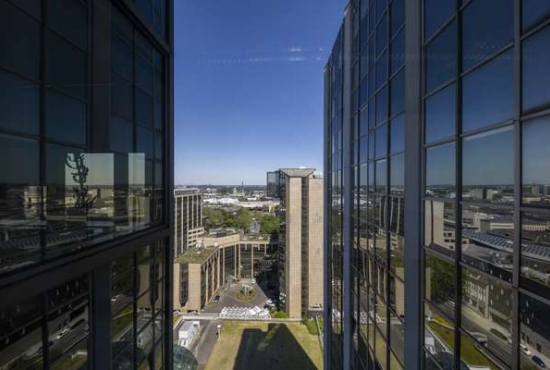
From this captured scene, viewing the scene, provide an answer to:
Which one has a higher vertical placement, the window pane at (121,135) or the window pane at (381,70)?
the window pane at (381,70)

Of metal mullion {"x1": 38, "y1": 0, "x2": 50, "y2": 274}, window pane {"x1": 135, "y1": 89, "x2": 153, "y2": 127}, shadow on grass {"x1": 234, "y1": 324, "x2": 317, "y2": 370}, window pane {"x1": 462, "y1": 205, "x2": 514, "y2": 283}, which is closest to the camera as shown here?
window pane {"x1": 462, "y1": 205, "x2": 514, "y2": 283}

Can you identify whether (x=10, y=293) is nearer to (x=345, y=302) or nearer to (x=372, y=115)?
(x=372, y=115)

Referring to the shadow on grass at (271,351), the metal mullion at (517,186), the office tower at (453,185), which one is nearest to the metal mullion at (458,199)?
the office tower at (453,185)

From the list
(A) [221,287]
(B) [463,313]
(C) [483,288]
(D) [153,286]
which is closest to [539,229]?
(C) [483,288]

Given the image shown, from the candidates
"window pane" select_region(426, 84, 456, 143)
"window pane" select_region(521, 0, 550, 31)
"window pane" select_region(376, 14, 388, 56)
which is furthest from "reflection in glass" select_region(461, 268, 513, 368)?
"window pane" select_region(376, 14, 388, 56)

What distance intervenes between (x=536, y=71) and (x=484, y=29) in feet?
3.51

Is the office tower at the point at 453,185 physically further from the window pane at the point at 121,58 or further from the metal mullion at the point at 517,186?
the window pane at the point at 121,58

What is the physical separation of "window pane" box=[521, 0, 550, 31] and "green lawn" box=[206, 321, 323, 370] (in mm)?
22253

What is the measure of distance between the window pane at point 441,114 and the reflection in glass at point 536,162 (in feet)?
4.01

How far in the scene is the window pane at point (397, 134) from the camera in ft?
17.4

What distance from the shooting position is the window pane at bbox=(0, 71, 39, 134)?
10.0 feet

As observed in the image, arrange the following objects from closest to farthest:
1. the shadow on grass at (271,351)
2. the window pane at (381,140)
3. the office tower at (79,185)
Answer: the office tower at (79,185) < the window pane at (381,140) < the shadow on grass at (271,351)

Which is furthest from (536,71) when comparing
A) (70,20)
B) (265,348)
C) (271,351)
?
(265,348)

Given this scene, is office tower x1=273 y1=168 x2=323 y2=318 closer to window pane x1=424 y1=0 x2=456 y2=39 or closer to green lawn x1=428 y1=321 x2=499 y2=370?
window pane x1=424 y1=0 x2=456 y2=39
